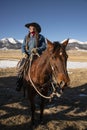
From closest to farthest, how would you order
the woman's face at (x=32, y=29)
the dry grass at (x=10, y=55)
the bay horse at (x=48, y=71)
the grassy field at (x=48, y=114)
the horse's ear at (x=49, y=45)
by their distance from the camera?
the bay horse at (x=48, y=71), the horse's ear at (x=49, y=45), the grassy field at (x=48, y=114), the woman's face at (x=32, y=29), the dry grass at (x=10, y=55)

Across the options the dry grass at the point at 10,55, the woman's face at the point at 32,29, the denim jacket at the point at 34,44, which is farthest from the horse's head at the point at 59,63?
the dry grass at the point at 10,55

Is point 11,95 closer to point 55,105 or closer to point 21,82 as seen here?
point 55,105

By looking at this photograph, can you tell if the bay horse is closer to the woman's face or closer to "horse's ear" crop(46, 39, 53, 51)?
"horse's ear" crop(46, 39, 53, 51)

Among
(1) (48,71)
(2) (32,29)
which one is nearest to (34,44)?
(2) (32,29)

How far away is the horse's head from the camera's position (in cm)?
657

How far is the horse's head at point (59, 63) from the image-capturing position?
259 inches

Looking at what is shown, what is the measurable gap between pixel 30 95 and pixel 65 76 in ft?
8.30

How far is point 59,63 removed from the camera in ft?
22.2

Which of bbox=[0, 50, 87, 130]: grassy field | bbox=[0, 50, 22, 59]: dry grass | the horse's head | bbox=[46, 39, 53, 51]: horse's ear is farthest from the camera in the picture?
bbox=[0, 50, 22, 59]: dry grass

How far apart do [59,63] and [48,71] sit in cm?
102

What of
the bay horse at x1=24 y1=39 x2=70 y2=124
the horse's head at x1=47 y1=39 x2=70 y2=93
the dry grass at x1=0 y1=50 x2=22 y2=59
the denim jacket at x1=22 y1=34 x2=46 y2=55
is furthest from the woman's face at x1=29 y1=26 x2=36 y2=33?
the dry grass at x1=0 y1=50 x2=22 y2=59

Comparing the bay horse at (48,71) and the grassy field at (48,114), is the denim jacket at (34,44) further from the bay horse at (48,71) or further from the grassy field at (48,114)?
the grassy field at (48,114)

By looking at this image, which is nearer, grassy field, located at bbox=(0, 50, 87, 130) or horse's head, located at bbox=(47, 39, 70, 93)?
horse's head, located at bbox=(47, 39, 70, 93)

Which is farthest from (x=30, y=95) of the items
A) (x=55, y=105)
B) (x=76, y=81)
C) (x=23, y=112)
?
(x=76, y=81)
